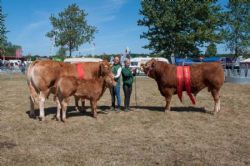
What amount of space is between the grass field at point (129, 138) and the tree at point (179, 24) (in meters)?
28.4

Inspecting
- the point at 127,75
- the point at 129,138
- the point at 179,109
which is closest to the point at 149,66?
the point at 127,75

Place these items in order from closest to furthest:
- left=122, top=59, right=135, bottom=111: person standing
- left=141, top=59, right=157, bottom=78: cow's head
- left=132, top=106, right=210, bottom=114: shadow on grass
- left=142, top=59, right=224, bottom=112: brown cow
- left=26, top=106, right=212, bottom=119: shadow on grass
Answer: left=26, top=106, right=212, bottom=119: shadow on grass
left=142, top=59, right=224, bottom=112: brown cow
left=141, top=59, right=157, bottom=78: cow's head
left=122, top=59, right=135, bottom=111: person standing
left=132, top=106, right=210, bottom=114: shadow on grass

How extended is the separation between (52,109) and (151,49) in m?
31.3

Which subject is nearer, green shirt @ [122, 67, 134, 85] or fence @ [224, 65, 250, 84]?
green shirt @ [122, 67, 134, 85]

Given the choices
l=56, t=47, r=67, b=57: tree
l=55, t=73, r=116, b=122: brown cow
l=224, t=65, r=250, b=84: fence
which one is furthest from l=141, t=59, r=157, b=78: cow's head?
l=56, t=47, r=67, b=57: tree

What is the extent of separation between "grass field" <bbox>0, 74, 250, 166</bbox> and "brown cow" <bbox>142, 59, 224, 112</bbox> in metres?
0.70

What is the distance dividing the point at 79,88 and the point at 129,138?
2.80 meters

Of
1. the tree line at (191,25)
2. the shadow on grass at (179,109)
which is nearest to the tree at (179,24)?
the tree line at (191,25)

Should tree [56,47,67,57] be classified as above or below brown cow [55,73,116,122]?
above

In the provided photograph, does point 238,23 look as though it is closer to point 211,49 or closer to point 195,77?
point 211,49

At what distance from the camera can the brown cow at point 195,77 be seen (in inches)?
454

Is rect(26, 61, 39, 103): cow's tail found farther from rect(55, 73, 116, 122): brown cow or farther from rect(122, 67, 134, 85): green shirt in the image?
rect(122, 67, 134, 85): green shirt

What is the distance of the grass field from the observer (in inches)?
255

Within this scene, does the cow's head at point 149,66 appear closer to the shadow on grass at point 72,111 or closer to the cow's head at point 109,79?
the cow's head at point 109,79
